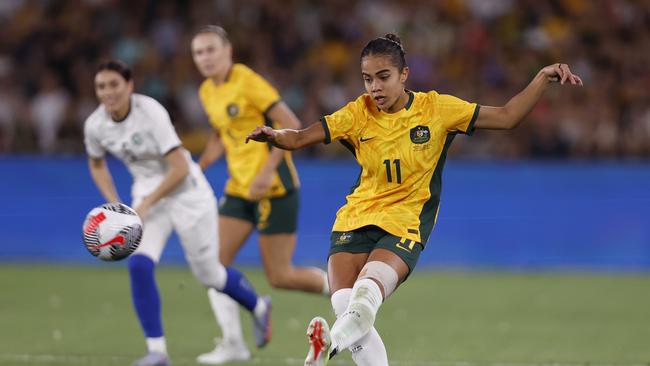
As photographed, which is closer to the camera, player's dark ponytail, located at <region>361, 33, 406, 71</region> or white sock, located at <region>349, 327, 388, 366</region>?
white sock, located at <region>349, 327, 388, 366</region>

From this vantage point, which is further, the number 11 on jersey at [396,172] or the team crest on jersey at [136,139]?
the team crest on jersey at [136,139]

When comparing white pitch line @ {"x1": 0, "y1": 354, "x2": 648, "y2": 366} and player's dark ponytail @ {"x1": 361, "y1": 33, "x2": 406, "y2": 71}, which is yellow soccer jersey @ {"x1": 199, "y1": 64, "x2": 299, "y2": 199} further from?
player's dark ponytail @ {"x1": 361, "y1": 33, "x2": 406, "y2": 71}

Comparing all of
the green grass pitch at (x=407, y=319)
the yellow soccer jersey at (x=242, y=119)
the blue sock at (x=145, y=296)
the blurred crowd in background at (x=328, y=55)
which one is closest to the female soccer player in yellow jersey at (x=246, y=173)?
the yellow soccer jersey at (x=242, y=119)

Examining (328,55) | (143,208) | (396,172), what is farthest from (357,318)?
(328,55)

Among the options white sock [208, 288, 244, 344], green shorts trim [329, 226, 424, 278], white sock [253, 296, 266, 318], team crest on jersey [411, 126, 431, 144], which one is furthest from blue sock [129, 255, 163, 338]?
team crest on jersey [411, 126, 431, 144]

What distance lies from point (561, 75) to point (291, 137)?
147 centimetres

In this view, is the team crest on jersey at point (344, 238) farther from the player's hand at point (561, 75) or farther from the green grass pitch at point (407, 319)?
the green grass pitch at point (407, 319)

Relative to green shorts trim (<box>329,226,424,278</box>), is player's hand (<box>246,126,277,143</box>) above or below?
above

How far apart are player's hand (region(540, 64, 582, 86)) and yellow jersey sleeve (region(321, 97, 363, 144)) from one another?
3.45 ft

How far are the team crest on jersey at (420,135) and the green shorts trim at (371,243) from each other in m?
0.53

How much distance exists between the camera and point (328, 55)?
54.0ft

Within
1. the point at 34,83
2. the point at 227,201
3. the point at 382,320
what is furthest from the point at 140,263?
the point at 34,83

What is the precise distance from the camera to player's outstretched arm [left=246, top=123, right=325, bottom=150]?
19.5ft

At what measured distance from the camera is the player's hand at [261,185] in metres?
8.59
